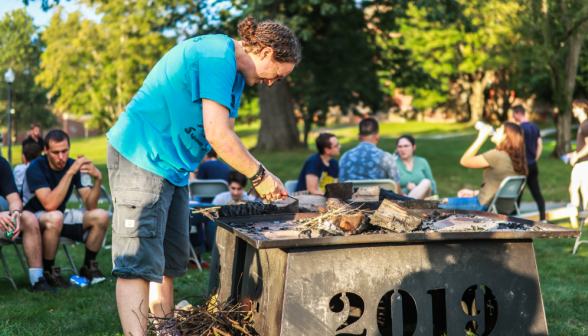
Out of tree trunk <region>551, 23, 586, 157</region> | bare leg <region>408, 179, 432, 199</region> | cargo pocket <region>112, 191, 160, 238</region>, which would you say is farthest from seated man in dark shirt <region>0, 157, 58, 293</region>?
tree trunk <region>551, 23, 586, 157</region>

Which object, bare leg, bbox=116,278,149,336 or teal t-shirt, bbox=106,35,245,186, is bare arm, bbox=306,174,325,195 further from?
bare leg, bbox=116,278,149,336

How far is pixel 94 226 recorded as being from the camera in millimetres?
5172

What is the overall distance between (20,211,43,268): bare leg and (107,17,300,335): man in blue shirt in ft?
8.08

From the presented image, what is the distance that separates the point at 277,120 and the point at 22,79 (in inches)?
1136

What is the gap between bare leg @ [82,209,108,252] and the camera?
5164mm

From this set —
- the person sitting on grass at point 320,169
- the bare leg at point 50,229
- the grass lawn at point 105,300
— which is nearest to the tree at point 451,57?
the person sitting on grass at point 320,169

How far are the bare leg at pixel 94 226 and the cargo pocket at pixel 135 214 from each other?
8.77 feet

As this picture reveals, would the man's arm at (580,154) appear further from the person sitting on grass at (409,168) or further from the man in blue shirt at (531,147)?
the person sitting on grass at (409,168)

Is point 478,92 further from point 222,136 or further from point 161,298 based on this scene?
point 222,136

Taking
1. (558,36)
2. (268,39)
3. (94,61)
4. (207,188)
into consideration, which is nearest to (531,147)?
(207,188)

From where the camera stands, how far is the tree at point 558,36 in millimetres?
17062

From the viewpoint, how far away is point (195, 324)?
3104 mm

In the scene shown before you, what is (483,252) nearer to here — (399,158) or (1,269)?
(399,158)

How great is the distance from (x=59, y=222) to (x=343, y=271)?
10.6 feet
